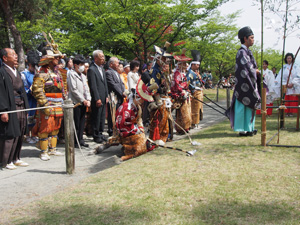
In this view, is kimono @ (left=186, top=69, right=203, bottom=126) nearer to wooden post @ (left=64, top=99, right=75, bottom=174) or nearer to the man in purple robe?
the man in purple robe

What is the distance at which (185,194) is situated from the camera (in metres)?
3.30

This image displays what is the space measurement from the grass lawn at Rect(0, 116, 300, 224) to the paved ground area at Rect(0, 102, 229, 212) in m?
0.34

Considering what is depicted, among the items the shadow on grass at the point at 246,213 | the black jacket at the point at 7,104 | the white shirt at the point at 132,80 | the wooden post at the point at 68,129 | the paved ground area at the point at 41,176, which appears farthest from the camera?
the white shirt at the point at 132,80

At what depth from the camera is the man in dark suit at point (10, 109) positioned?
453 centimetres

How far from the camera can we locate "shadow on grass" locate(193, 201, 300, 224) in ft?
8.78

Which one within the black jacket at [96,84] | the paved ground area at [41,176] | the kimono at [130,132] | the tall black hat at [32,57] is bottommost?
the paved ground area at [41,176]

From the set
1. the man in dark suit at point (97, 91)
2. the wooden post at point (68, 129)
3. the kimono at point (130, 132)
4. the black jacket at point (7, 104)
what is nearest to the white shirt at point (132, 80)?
the man in dark suit at point (97, 91)

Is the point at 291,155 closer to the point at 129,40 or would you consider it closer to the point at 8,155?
the point at 8,155

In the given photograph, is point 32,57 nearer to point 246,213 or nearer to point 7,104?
point 7,104

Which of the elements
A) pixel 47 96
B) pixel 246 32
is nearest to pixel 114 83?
pixel 47 96

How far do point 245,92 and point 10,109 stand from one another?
479 centimetres

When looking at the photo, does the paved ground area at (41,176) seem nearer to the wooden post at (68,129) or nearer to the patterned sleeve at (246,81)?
the wooden post at (68,129)

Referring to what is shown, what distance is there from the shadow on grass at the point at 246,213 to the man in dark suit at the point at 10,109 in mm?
3395

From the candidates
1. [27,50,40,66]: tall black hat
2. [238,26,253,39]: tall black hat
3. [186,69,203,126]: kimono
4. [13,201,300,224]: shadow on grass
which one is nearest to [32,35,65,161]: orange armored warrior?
[27,50,40,66]: tall black hat
